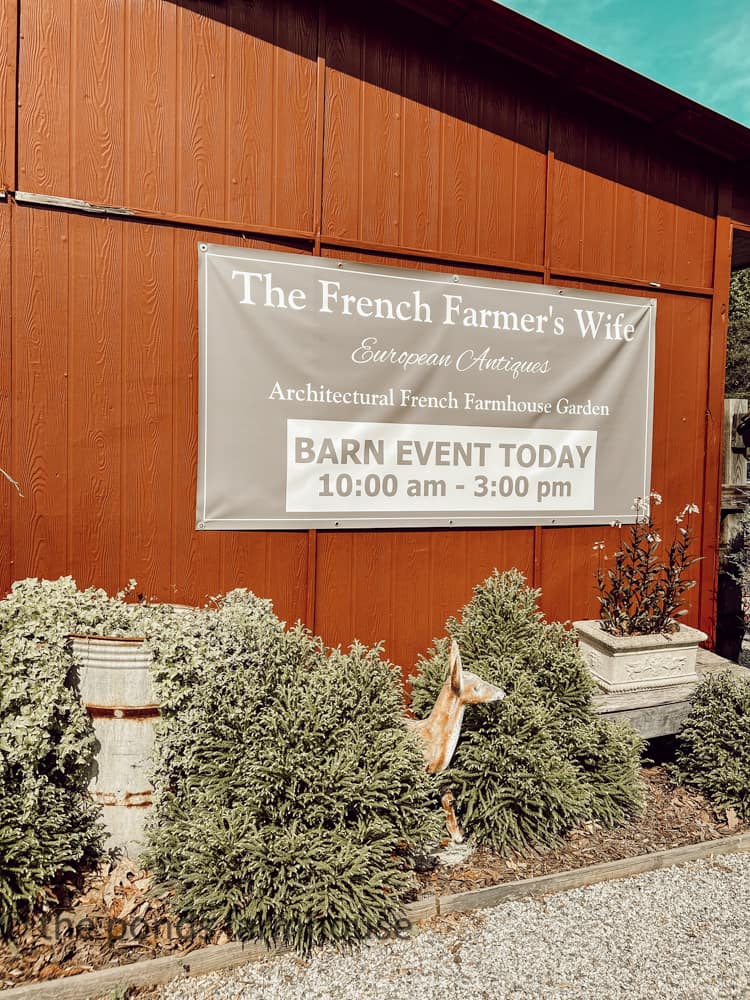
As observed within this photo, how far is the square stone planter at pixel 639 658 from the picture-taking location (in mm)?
4480

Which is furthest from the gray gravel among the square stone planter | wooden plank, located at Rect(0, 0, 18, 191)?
wooden plank, located at Rect(0, 0, 18, 191)

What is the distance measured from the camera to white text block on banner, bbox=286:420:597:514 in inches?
176

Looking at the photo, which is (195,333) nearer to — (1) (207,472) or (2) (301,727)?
(1) (207,472)

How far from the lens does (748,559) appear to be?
7.89 m

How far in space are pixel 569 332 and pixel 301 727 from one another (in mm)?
3444

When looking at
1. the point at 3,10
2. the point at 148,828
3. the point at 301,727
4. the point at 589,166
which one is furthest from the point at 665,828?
the point at 3,10

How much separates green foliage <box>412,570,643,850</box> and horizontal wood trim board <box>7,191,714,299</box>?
2.19m

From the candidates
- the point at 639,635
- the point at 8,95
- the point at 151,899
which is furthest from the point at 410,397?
the point at 151,899

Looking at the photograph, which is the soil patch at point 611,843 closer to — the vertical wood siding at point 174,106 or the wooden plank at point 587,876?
the wooden plank at point 587,876

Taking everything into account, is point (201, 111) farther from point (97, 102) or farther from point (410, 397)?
point (410, 397)

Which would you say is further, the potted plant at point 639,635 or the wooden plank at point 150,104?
the potted plant at point 639,635

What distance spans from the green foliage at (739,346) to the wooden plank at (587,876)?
71.8 feet

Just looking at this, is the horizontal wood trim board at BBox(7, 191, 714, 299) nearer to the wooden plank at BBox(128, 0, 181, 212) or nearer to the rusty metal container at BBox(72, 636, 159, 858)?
the wooden plank at BBox(128, 0, 181, 212)

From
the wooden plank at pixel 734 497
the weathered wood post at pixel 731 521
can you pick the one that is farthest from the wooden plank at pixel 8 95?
the wooden plank at pixel 734 497
